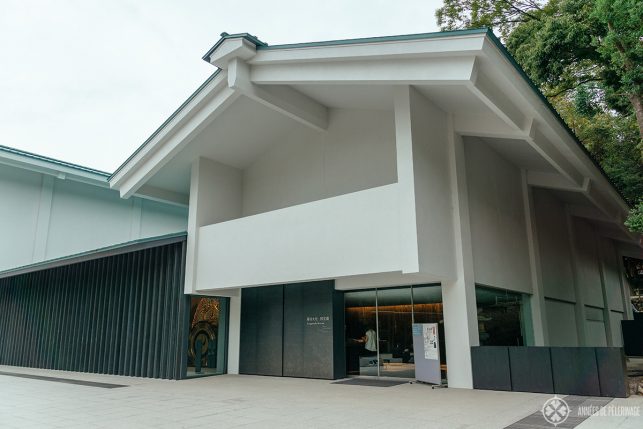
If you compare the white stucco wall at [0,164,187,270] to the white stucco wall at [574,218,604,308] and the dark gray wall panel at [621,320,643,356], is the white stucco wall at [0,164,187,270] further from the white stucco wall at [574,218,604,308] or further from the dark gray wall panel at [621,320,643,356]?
the dark gray wall panel at [621,320,643,356]

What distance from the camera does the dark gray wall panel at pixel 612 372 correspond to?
25.0 feet

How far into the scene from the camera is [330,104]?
12156 mm

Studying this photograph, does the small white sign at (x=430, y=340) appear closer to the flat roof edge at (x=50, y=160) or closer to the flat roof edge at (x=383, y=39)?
the flat roof edge at (x=383, y=39)

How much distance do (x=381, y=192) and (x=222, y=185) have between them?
6.27 m

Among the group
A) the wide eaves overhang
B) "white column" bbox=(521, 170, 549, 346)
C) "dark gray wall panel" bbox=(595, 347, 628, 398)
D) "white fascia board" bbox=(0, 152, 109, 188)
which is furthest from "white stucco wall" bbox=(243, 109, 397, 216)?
"white fascia board" bbox=(0, 152, 109, 188)

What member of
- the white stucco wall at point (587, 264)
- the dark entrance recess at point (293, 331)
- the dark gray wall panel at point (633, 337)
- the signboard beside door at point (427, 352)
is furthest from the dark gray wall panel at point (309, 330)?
the dark gray wall panel at point (633, 337)

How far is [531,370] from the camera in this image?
866 cm

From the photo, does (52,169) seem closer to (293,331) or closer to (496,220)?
(293,331)

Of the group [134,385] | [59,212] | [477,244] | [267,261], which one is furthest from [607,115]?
[59,212]

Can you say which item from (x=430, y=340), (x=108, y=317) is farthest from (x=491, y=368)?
(x=108, y=317)

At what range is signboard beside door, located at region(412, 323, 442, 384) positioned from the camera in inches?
386

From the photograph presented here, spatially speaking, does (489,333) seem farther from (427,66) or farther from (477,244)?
(427,66)

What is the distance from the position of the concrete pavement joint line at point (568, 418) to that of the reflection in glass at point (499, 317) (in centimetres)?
317

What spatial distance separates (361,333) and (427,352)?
214cm
